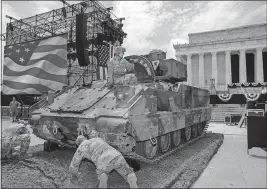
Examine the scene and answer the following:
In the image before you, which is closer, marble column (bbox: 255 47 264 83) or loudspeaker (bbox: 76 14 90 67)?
loudspeaker (bbox: 76 14 90 67)

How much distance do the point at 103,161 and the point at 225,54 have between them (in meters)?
41.7

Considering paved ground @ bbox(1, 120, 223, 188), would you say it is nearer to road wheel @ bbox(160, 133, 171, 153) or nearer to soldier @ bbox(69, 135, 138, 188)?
road wheel @ bbox(160, 133, 171, 153)

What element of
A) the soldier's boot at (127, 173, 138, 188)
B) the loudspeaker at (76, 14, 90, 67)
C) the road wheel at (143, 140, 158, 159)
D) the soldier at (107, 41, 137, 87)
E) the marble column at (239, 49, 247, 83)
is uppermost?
the marble column at (239, 49, 247, 83)

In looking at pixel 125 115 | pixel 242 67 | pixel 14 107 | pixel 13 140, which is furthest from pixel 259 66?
pixel 13 140

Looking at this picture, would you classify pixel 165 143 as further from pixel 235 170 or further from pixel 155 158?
pixel 235 170

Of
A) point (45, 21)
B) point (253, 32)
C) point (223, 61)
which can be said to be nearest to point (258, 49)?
point (253, 32)

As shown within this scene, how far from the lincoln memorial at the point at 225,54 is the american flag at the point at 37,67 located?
104 ft

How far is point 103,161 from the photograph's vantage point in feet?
12.0

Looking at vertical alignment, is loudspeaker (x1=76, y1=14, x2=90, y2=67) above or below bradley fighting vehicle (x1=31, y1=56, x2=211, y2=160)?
above

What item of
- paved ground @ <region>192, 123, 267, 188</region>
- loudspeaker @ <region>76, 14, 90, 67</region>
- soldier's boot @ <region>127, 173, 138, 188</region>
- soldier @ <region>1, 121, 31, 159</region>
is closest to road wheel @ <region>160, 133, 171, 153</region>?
paved ground @ <region>192, 123, 267, 188</region>

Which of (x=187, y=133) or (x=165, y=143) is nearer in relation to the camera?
(x=165, y=143)

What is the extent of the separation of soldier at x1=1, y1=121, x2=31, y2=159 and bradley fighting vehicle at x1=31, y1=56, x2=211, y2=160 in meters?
0.39

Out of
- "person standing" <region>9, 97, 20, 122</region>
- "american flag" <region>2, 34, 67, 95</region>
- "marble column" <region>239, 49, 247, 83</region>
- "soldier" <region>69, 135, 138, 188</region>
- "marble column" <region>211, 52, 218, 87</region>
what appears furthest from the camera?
"marble column" <region>211, 52, 218, 87</region>

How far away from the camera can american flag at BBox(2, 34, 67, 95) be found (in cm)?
1006
